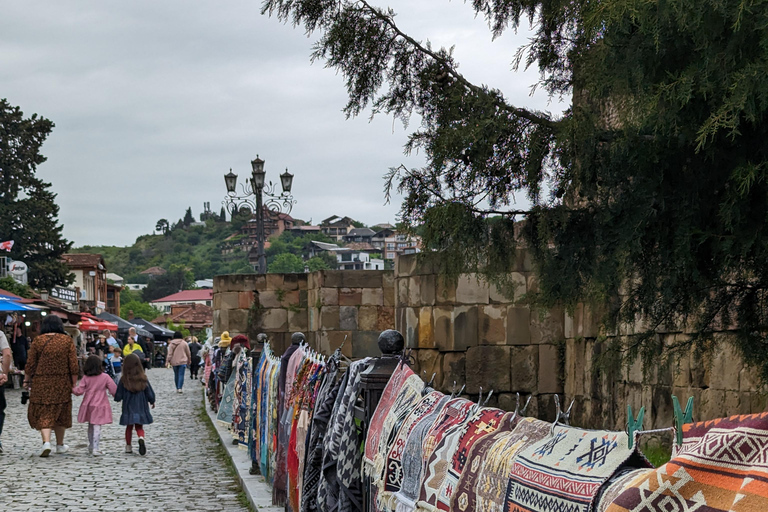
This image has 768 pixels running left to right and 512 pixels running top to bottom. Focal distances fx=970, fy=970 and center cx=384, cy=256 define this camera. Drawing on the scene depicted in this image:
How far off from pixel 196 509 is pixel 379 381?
389 cm

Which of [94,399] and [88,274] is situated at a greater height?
[88,274]

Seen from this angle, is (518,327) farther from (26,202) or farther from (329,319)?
(26,202)

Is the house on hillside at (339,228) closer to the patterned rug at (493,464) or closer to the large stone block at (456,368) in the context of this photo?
the large stone block at (456,368)

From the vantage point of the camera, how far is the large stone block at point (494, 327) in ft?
42.4

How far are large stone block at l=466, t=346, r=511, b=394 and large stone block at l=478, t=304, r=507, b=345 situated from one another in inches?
3.7

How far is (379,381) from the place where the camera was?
4543mm

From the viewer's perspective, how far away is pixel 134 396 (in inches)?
448

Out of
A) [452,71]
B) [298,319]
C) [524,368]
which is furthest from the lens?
[298,319]

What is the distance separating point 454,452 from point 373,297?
15577 millimetres

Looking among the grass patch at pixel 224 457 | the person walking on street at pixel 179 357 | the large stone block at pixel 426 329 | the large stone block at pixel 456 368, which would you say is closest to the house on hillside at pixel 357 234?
the person walking on street at pixel 179 357

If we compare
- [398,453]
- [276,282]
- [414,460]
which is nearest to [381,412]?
[398,453]

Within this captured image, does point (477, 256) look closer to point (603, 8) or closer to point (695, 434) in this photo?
point (603, 8)

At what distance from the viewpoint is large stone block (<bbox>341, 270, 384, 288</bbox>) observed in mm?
18578

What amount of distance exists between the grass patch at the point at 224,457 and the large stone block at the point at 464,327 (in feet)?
11.0
